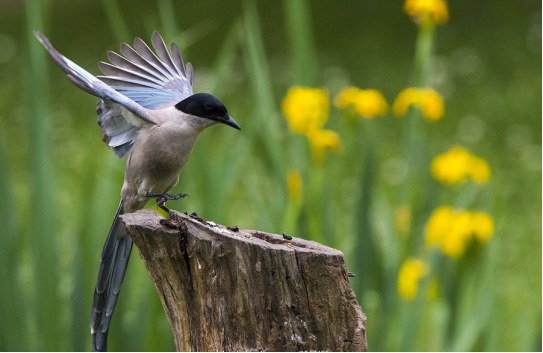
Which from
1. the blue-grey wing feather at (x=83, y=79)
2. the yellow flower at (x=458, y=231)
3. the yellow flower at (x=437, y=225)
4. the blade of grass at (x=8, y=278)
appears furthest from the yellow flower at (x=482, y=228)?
the blade of grass at (x=8, y=278)

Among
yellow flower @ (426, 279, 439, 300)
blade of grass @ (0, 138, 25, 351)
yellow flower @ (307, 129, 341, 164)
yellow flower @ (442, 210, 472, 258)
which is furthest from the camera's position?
yellow flower @ (426, 279, 439, 300)

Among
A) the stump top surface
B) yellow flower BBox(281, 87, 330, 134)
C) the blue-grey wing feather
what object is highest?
yellow flower BBox(281, 87, 330, 134)

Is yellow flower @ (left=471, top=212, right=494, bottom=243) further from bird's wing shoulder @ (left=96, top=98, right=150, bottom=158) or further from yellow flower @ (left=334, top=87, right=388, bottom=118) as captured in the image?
bird's wing shoulder @ (left=96, top=98, right=150, bottom=158)

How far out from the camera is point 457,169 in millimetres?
2719

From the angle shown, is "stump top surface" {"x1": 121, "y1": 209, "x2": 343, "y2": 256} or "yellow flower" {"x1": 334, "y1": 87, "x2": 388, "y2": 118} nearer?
"stump top surface" {"x1": 121, "y1": 209, "x2": 343, "y2": 256}

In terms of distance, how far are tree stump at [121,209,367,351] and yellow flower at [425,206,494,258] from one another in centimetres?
130

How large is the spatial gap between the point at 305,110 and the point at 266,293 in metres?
1.27

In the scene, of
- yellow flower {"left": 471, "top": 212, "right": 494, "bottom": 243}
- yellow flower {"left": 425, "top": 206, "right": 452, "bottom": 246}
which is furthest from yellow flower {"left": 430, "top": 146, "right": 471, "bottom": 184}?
yellow flower {"left": 471, "top": 212, "right": 494, "bottom": 243}

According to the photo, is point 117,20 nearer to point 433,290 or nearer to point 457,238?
point 457,238

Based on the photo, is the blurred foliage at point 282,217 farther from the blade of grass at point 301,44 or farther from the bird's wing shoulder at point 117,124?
the bird's wing shoulder at point 117,124

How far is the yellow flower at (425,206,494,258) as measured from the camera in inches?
96.8

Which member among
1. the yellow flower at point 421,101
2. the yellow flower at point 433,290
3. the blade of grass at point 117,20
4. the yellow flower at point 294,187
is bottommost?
the yellow flower at point 433,290

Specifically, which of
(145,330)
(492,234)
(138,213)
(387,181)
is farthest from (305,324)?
(387,181)

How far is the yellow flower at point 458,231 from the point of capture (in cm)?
246
